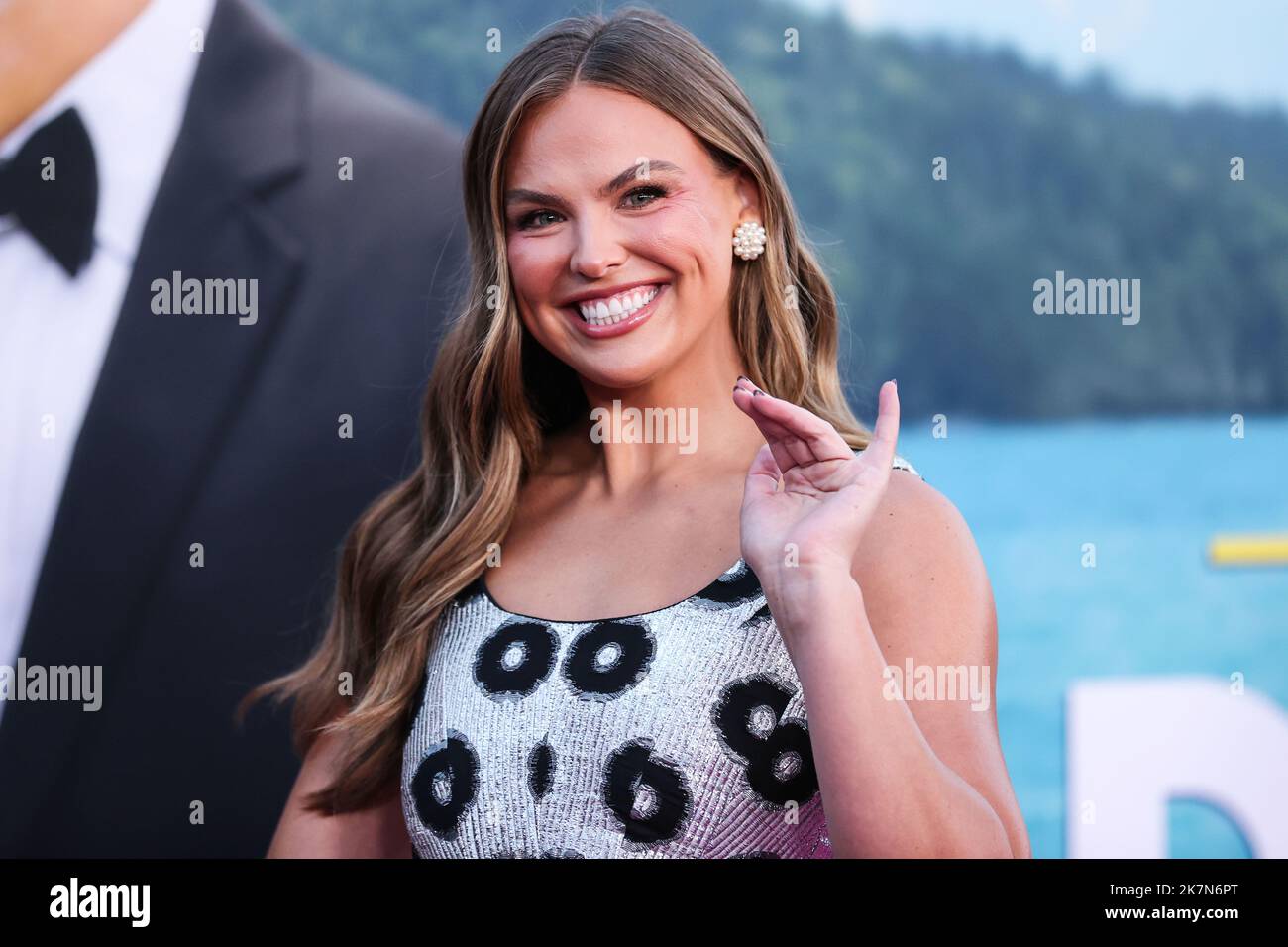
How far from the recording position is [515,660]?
5.96ft

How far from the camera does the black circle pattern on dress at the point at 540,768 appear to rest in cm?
175

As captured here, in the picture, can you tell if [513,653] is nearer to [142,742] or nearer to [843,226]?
[142,742]

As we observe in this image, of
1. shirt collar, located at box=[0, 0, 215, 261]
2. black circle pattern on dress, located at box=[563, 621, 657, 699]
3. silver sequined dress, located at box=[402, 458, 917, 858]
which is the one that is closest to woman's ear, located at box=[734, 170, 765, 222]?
silver sequined dress, located at box=[402, 458, 917, 858]

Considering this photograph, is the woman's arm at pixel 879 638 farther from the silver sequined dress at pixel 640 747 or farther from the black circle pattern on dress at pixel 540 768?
the black circle pattern on dress at pixel 540 768

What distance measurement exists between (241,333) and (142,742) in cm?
80

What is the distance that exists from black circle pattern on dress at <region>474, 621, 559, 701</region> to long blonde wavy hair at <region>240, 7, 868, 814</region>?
0.46ft

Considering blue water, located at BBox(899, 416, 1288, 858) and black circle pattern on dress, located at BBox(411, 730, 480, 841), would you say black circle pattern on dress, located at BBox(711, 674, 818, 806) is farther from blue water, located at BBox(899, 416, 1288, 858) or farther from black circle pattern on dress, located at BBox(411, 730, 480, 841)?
blue water, located at BBox(899, 416, 1288, 858)

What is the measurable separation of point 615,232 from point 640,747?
0.66m

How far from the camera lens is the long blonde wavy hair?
189 centimetres

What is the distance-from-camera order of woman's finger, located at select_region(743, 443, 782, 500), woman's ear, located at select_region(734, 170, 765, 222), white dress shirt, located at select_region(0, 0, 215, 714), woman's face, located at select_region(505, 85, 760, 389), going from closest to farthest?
woman's finger, located at select_region(743, 443, 782, 500) → woman's face, located at select_region(505, 85, 760, 389) → woman's ear, located at select_region(734, 170, 765, 222) → white dress shirt, located at select_region(0, 0, 215, 714)

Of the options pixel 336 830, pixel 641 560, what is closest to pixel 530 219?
pixel 641 560

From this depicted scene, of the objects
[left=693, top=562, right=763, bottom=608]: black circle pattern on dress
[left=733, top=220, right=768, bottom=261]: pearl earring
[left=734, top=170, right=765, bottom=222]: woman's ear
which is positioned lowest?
[left=693, top=562, right=763, bottom=608]: black circle pattern on dress

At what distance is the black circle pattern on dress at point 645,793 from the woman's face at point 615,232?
507mm

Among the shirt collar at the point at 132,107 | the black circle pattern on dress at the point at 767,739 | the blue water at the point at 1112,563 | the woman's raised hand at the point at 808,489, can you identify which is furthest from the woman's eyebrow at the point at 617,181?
the blue water at the point at 1112,563
